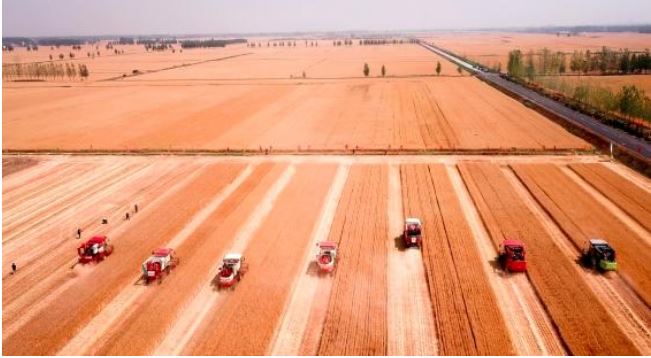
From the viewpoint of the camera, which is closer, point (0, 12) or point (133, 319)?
point (0, 12)

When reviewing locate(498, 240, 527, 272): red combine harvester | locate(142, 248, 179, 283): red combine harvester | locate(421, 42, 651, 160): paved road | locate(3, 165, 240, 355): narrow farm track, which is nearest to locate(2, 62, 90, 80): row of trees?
locate(421, 42, 651, 160): paved road

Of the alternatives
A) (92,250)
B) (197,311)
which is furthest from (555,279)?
(92,250)

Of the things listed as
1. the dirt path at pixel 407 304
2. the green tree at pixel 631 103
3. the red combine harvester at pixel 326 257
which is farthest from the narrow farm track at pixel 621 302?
the green tree at pixel 631 103

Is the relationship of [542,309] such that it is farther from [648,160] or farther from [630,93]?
[630,93]

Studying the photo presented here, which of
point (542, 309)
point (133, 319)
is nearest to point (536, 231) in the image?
point (542, 309)

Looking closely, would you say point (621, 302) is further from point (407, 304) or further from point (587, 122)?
point (587, 122)

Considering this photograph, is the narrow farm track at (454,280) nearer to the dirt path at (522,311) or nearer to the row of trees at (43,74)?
the dirt path at (522,311)
